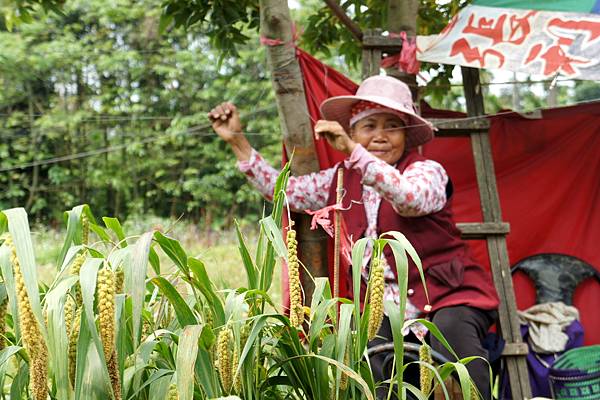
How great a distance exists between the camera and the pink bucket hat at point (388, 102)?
291 centimetres

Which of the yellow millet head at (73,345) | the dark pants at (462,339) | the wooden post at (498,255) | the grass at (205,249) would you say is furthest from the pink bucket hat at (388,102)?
the grass at (205,249)

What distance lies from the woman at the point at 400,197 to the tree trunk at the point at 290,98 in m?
0.12

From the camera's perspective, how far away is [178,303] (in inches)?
58.6

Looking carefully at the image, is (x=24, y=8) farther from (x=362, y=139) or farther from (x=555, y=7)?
(x=555, y=7)

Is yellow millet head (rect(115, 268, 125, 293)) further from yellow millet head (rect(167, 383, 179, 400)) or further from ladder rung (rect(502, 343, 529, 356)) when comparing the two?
ladder rung (rect(502, 343, 529, 356))

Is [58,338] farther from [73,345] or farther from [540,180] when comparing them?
[540,180]

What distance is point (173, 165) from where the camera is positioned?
12.3m

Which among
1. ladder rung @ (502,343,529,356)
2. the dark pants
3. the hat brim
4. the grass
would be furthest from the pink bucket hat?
the grass

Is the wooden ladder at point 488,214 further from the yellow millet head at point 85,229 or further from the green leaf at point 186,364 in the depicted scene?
the green leaf at point 186,364

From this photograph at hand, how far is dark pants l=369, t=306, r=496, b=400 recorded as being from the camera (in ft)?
8.75

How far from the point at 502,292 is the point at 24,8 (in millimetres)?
2315

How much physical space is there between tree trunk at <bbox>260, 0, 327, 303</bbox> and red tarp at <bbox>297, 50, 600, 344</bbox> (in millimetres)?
524

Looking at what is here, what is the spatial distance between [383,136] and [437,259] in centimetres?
45

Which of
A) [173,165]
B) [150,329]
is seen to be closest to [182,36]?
[173,165]
